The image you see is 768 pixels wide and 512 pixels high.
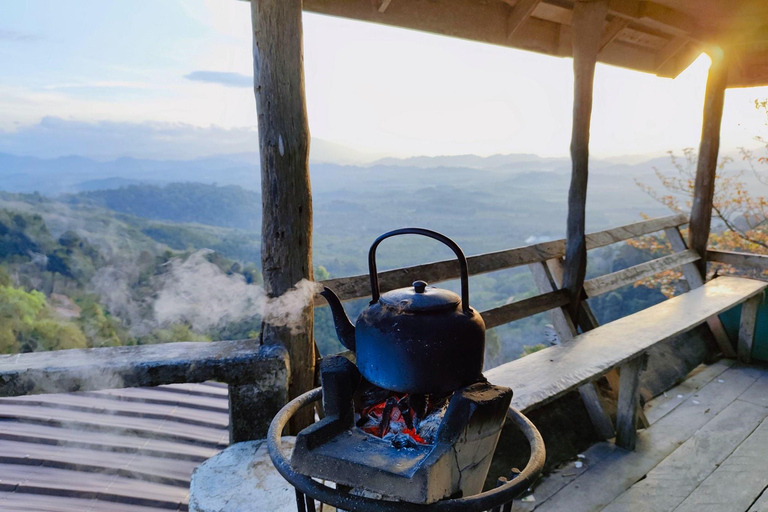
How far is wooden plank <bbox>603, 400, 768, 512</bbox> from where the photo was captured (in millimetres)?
2730

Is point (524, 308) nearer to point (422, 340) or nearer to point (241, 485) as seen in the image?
point (241, 485)

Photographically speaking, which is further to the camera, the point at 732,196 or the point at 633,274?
the point at 732,196

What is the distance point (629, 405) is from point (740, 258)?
3.43 m

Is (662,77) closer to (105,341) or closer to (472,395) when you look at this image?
(472,395)

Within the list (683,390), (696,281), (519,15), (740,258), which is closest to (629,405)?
(683,390)

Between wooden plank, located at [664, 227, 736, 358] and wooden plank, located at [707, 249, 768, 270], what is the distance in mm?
289

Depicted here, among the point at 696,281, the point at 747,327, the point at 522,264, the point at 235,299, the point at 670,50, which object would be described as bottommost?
the point at 747,327

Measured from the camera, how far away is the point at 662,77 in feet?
18.4

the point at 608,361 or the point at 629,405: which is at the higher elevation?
the point at 608,361

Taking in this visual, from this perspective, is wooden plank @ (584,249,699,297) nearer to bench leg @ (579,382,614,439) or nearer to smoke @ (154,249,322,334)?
bench leg @ (579,382,614,439)

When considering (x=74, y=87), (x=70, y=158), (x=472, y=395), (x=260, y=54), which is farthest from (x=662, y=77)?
(x=74, y=87)

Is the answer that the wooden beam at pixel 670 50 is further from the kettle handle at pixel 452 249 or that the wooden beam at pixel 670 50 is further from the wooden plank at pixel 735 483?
the kettle handle at pixel 452 249

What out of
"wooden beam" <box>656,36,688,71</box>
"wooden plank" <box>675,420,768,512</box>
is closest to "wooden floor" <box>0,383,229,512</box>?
"wooden plank" <box>675,420,768,512</box>

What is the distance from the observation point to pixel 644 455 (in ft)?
10.5
